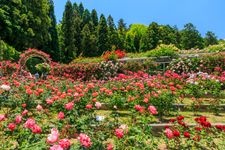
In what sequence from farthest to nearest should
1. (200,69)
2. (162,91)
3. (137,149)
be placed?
(200,69)
(162,91)
(137,149)

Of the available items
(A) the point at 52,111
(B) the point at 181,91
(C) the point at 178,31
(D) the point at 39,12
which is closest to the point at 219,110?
(B) the point at 181,91

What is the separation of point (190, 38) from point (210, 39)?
4.37m

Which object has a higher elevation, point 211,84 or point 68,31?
point 68,31

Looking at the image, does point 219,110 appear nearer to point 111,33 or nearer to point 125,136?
point 125,136

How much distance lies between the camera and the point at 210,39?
56375 mm

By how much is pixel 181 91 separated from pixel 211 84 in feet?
5.07

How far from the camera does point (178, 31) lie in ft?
194

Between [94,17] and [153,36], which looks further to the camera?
[94,17]

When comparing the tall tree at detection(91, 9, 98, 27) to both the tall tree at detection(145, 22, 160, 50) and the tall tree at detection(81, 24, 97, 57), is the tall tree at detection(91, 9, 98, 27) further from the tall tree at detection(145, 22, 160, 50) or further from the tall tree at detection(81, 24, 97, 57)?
the tall tree at detection(145, 22, 160, 50)

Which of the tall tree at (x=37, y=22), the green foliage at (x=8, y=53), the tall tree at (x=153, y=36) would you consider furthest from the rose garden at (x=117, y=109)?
the tall tree at (x=153, y=36)

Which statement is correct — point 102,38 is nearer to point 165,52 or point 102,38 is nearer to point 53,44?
point 53,44

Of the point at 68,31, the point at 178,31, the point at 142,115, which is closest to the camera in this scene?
the point at 142,115

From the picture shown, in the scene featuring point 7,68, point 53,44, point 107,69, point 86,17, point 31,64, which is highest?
point 86,17

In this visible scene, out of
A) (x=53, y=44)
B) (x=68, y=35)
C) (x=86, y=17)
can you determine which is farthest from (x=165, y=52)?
(x=86, y=17)
